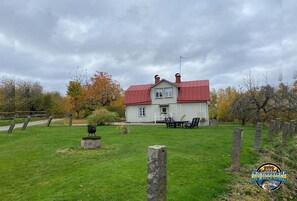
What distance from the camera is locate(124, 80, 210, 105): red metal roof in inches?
1171

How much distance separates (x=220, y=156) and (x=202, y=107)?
21560mm

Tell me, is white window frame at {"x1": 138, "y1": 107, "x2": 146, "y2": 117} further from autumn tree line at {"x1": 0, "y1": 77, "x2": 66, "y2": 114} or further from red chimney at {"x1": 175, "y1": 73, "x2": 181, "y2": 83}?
autumn tree line at {"x1": 0, "y1": 77, "x2": 66, "y2": 114}

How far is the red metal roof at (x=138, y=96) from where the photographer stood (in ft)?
105

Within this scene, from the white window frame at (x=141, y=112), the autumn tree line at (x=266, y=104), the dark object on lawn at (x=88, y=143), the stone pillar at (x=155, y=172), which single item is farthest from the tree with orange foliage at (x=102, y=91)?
the stone pillar at (x=155, y=172)

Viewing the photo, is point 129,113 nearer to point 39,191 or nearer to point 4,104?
point 4,104

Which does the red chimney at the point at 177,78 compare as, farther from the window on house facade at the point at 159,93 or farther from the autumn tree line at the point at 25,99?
the autumn tree line at the point at 25,99

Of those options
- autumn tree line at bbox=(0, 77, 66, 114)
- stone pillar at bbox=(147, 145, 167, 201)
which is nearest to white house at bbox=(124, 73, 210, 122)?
autumn tree line at bbox=(0, 77, 66, 114)

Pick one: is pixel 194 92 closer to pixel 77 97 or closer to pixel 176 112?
pixel 176 112

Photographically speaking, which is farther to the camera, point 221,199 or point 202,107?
point 202,107

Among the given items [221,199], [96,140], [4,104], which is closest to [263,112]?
[96,140]

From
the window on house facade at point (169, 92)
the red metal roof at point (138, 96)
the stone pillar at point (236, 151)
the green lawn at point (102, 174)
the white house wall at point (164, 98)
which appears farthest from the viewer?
the red metal roof at point (138, 96)

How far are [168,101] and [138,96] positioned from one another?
4160 millimetres

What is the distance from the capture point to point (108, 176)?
5688 millimetres

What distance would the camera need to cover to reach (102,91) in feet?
123
